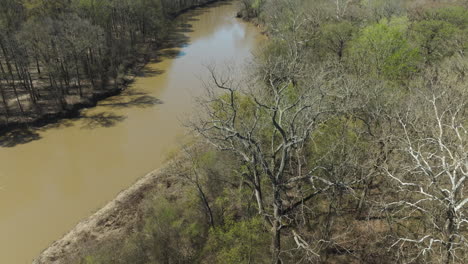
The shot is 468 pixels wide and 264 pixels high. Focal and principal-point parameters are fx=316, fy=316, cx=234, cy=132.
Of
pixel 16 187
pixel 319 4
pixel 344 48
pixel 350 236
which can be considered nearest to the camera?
pixel 350 236

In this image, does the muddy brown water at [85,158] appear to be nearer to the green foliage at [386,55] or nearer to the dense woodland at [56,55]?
the dense woodland at [56,55]

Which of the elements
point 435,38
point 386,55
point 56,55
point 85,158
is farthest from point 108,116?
point 435,38

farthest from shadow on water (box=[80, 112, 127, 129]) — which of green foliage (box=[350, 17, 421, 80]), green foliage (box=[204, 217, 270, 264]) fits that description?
green foliage (box=[350, 17, 421, 80])

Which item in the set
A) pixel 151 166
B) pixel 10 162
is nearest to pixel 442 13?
pixel 151 166

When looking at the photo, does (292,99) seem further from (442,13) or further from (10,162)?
(442,13)

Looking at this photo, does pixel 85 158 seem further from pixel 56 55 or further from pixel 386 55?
pixel 386 55

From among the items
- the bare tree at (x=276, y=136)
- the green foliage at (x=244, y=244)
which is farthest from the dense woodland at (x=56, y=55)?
the green foliage at (x=244, y=244)
